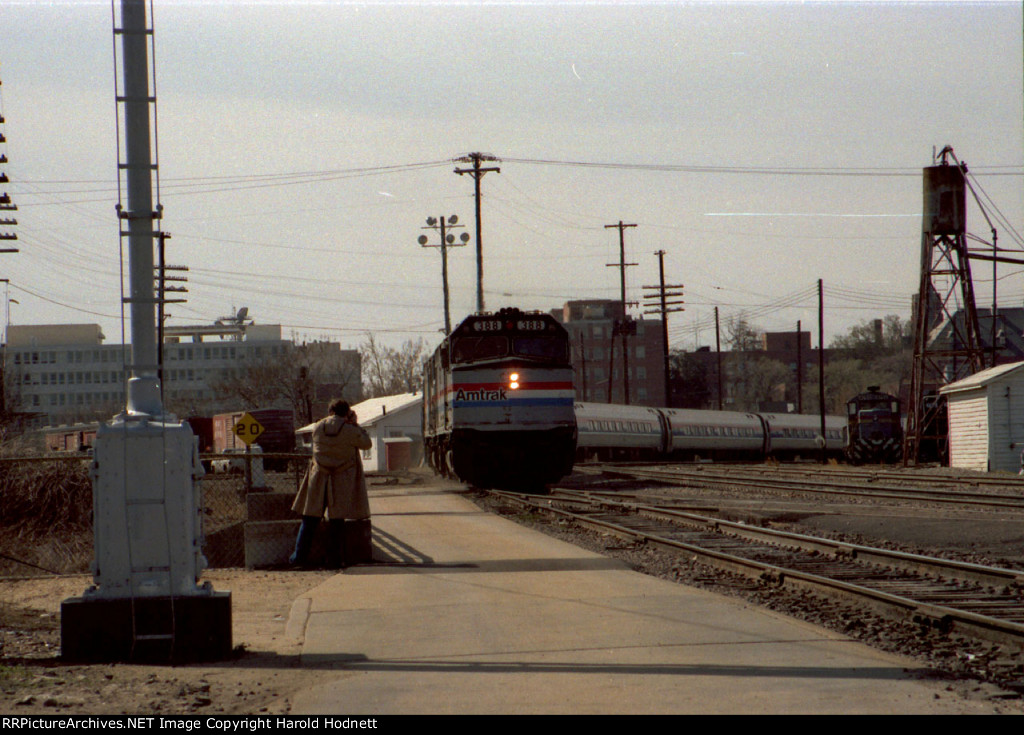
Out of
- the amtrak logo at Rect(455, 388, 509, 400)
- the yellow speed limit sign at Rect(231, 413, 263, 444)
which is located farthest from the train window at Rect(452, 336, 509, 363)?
the yellow speed limit sign at Rect(231, 413, 263, 444)

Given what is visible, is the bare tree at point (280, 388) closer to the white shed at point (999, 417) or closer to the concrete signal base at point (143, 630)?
the white shed at point (999, 417)

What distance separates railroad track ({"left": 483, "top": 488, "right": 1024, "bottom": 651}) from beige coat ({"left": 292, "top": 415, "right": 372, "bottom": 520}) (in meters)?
4.11

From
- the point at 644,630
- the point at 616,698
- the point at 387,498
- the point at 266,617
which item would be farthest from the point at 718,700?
the point at 387,498

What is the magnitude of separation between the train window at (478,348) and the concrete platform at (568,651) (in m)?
13.0

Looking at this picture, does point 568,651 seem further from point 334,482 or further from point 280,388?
point 280,388

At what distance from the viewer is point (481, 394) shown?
80.9 ft

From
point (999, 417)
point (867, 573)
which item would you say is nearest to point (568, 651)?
point (867, 573)

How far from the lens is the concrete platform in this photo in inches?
226

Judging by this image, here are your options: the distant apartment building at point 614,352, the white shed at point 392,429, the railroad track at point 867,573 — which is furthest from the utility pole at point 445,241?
the distant apartment building at point 614,352

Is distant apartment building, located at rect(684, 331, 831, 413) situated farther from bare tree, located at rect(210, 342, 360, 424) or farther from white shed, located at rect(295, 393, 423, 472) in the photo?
white shed, located at rect(295, 393, 423, 472)

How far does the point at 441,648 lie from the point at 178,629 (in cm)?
174

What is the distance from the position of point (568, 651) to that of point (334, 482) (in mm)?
5199

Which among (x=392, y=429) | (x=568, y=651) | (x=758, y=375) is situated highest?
(x=758, y=375)

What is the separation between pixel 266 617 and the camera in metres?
9.21
